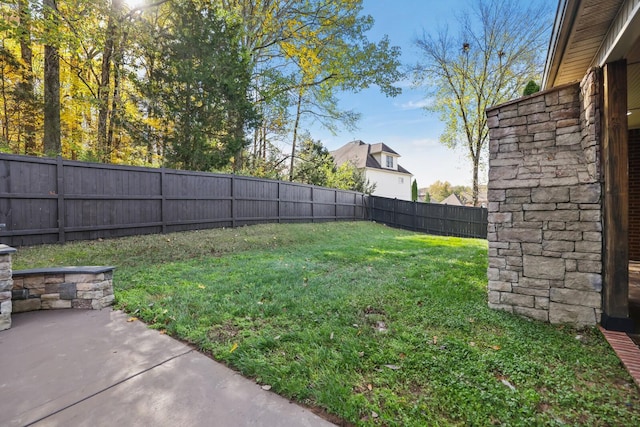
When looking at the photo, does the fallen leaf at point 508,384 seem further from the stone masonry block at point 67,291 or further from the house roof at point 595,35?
the stone masonry block at point 67,291

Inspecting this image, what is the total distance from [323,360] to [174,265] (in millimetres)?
3709

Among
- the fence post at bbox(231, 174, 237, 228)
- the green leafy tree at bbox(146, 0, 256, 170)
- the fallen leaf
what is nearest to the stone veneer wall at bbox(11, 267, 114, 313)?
the fallen leaf

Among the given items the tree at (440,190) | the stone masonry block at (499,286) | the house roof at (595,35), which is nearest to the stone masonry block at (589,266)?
the stone masonry block at (499,286)

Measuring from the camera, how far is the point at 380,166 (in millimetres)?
24641

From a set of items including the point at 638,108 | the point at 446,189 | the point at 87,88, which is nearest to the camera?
the point at 638,108

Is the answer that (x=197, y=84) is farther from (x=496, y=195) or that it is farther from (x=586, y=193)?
(x=586, y=193)

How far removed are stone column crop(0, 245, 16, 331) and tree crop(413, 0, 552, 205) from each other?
14.8 m

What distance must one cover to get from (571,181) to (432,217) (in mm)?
10119

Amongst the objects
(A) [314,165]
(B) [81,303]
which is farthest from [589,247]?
(A) [314,165]

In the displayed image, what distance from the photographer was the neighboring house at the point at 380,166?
940 inches

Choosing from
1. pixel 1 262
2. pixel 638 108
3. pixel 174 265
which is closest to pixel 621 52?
pixel 638 108

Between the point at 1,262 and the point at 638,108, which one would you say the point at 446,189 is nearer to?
the point at 638,108

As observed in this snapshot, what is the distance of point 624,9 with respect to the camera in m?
2.13

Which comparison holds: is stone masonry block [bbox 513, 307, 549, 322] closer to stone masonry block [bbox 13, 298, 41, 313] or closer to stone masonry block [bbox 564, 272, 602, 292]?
stone masonry block [bbox 564, 272, 602, 292]
